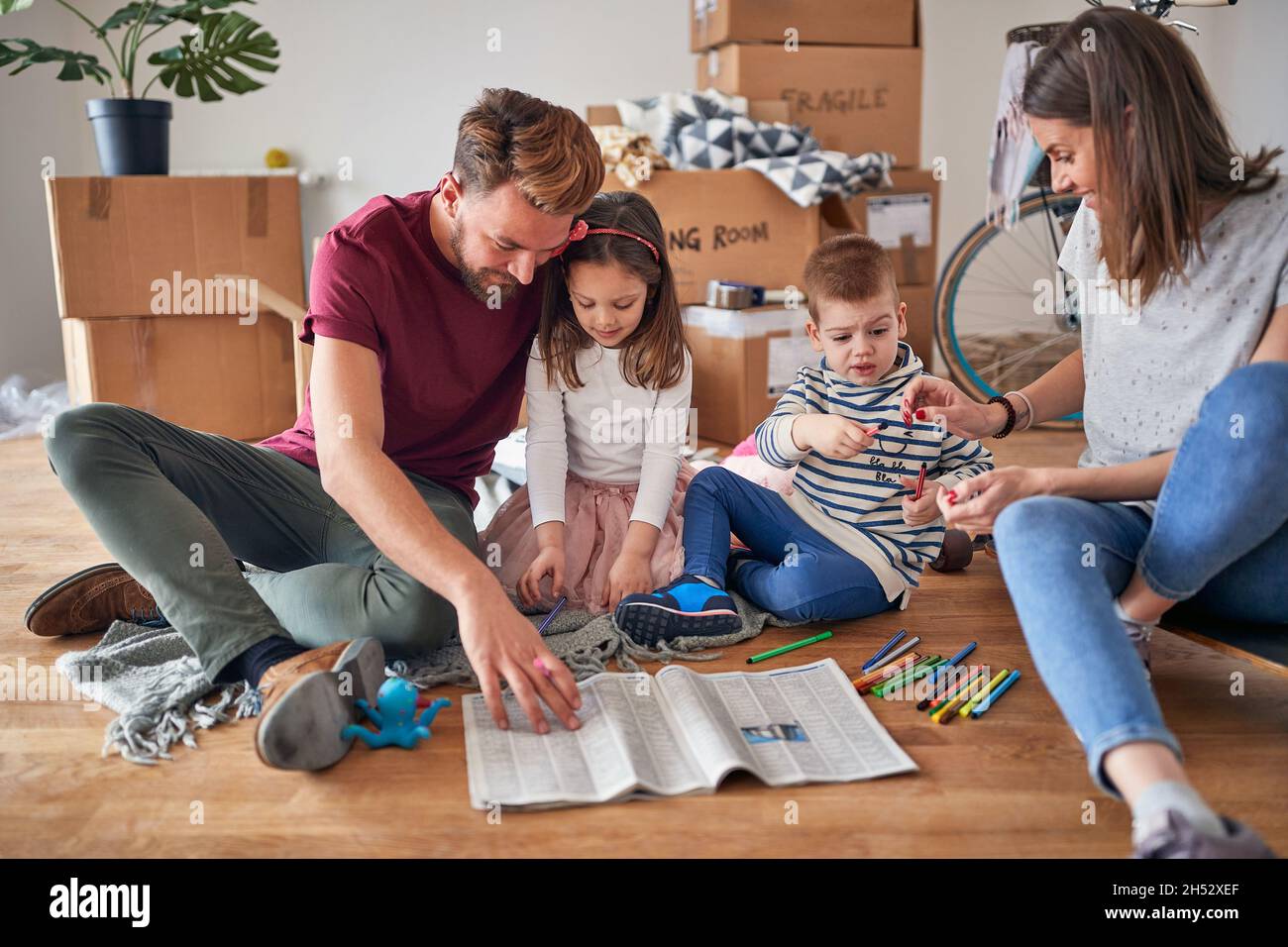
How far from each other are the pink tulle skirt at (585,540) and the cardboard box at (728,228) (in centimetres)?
125

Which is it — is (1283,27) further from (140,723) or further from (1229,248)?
(140,723)

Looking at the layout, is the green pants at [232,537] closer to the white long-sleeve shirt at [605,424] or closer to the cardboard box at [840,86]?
the white long-sleeve shirt at [605,424]

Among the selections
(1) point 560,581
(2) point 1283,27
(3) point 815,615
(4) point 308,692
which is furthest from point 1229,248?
(2) point 1283,27

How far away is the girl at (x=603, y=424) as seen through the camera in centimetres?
158

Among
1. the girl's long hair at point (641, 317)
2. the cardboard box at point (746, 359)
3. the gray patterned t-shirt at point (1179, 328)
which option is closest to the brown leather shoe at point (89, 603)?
the girl's long hair at point (641, 317)

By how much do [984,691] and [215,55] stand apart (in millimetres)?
2420

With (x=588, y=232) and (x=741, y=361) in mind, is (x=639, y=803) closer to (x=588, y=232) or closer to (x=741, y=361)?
(x=588, y=232)

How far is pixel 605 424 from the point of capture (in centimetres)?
172

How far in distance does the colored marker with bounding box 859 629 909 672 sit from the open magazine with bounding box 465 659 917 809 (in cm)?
8

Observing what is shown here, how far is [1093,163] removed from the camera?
1205 mm

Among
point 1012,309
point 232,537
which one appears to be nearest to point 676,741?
point 232,537

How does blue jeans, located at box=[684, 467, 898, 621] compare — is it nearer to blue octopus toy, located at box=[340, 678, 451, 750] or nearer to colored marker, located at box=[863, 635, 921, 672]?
colored marker, located at box=[863, 635, 921, 672]

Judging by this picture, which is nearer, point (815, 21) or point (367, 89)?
point (815, 21)

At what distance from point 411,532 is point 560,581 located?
418mm
